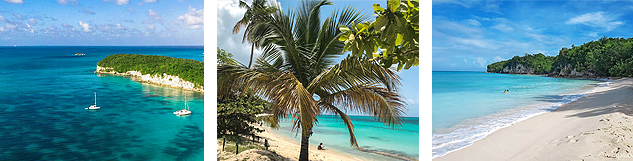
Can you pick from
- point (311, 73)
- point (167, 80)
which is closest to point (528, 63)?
point (311, 73)

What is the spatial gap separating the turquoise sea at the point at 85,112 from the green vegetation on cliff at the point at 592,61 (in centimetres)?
265

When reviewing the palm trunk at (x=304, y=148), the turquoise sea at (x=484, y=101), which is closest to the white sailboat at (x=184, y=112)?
the palm trunk at (x=304, y=148)

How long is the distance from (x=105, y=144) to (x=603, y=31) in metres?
3.69

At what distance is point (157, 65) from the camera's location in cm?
310

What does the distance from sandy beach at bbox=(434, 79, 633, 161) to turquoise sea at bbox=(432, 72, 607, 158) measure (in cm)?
6

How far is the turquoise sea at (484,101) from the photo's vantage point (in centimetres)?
246

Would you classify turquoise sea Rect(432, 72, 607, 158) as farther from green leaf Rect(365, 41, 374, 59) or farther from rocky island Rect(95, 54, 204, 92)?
rocky island Rect(95, 54, 204, 92)

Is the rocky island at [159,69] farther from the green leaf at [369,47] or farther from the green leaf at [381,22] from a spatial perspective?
the green leaf at [381,22]

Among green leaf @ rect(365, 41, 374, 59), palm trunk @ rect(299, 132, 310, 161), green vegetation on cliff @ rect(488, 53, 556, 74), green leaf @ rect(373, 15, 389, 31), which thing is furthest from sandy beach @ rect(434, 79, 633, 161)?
green leaf @ rect(373, 15, 389, 31)

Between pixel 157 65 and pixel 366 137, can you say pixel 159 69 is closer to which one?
pixel 157 65

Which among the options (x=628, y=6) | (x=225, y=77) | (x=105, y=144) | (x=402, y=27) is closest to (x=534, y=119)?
(x=628, y=6)

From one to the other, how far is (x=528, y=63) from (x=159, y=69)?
3.03 m

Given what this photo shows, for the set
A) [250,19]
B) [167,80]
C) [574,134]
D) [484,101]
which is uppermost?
[250,19]

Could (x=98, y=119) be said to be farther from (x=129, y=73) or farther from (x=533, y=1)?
(x=533, y=1)
